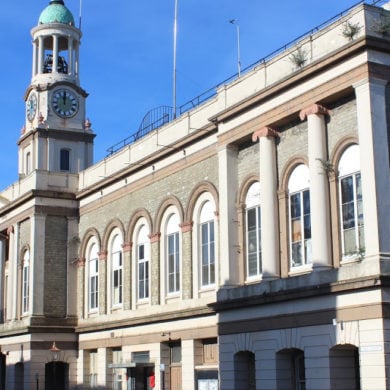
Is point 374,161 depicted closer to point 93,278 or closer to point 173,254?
point 173,254

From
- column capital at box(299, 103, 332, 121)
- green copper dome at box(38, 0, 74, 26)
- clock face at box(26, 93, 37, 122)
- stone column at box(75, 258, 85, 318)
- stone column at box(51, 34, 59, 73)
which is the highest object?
green copper dome at box(38, 0, 74, 26)

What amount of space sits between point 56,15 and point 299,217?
28569 millimetres

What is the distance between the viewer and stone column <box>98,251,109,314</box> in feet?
132

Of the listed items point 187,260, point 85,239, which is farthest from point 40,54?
point 187,260

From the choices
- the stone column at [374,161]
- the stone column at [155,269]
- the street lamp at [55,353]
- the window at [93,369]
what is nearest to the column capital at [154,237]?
the stone column at [155,269]

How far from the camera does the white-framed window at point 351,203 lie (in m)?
24.2

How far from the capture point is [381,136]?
23.7 meters

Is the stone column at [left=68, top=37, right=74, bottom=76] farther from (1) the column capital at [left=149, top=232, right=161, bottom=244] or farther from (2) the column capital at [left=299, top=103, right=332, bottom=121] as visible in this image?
(2) the column capital at [left=299, top=103, right=332, bottom=121]

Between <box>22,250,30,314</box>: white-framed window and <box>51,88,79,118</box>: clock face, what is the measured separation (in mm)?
9278

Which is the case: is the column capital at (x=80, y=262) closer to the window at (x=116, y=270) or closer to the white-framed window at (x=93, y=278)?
the white-framed window at (x=93, y=278)

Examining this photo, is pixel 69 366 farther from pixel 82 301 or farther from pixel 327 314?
pixel 327 314

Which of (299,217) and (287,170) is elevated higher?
(287,170)

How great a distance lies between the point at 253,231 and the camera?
2911 centimetres

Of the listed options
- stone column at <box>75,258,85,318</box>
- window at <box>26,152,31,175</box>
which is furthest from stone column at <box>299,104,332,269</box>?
window at <box>26,152,31,175</box>
